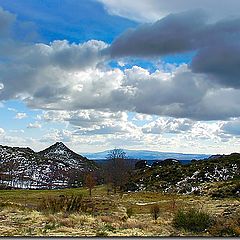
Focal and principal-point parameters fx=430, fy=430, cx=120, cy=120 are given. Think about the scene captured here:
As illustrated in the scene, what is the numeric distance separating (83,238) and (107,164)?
46839mm

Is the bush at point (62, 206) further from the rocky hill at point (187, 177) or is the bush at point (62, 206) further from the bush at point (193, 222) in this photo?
the rocky hill at point (187, 177)

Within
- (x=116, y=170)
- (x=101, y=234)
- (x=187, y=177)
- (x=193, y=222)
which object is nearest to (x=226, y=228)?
(x=193, y=222)

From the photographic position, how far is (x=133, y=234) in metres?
13.8

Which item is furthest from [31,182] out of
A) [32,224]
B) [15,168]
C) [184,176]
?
[32,224]

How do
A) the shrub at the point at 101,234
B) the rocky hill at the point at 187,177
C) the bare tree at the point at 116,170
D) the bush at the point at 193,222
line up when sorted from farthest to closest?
the rocky hill at the point at 187,177 → the bare tree at the point at 116,170 → the bush at the point at 193,222 → the shrub at the point at 101,234

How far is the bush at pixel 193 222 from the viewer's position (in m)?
15.6

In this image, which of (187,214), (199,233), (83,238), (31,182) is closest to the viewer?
(83,238)

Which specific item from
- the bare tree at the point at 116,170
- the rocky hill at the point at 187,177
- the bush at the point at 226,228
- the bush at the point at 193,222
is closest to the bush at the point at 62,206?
the bush at the point at 193,222

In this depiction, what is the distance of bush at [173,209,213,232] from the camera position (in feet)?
51.1

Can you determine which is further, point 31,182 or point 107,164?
point 31,182

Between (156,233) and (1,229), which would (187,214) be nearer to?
(156,233)

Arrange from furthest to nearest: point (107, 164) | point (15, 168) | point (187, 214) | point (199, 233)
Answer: point (15, 168), point (107, 164), point (187, 214), point (199, 233)

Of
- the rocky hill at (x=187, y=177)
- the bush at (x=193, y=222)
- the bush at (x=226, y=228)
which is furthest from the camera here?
the rocky hill at (x=187, y=177)

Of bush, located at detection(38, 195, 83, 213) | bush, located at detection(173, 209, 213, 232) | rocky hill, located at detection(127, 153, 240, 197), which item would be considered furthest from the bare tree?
bush, located at detection(173, 209, 213, 232)
